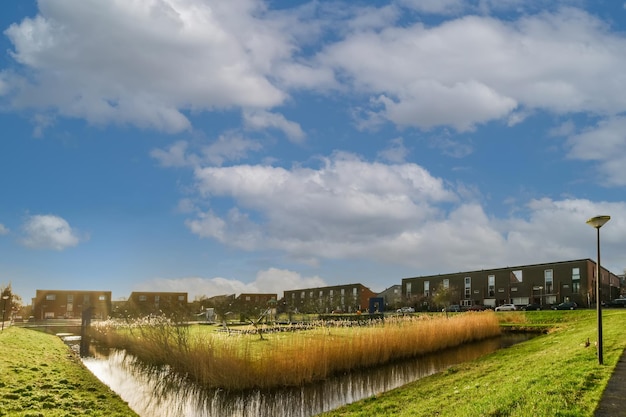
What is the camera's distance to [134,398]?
1614cm

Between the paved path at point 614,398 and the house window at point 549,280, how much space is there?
59.4m

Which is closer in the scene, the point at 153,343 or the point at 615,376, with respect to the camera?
the point at 615,376

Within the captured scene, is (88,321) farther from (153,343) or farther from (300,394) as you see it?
(300,394)

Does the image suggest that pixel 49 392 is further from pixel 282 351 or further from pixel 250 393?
pixel 282 351

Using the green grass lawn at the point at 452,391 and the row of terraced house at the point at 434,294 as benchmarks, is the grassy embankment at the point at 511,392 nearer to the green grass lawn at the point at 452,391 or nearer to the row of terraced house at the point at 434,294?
the green grass lawn at the point at 452,391

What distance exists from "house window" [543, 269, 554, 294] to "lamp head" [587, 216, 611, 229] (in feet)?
187

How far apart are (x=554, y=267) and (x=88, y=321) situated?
186 feet

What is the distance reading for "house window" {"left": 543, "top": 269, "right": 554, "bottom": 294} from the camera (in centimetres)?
6525

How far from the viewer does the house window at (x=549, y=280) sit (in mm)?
65250

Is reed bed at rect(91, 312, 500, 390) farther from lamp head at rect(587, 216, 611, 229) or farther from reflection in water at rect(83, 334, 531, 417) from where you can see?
lamp head at rect(587, 216, 611, 229)

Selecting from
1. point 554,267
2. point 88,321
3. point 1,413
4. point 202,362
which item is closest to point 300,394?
point 202,362

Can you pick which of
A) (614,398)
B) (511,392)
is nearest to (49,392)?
(511,392)

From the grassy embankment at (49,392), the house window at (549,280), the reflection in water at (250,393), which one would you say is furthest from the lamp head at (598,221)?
the house window at (549,280)

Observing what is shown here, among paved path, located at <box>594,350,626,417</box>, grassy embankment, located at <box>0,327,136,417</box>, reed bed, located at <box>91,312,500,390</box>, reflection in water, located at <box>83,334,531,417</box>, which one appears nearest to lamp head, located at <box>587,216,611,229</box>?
paved path, located at <box>594,350,626,417</box>
